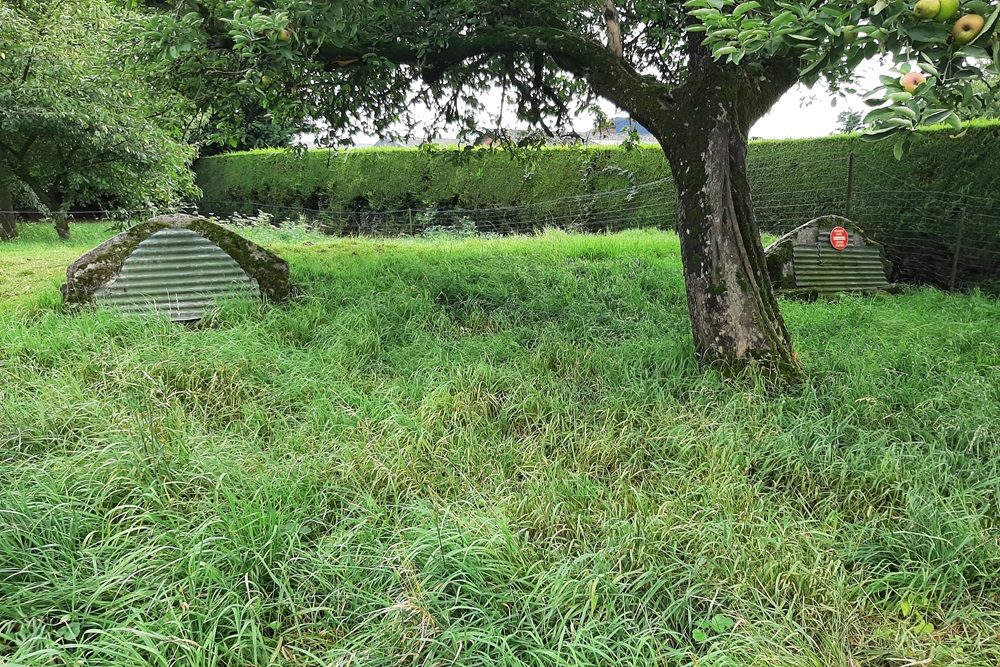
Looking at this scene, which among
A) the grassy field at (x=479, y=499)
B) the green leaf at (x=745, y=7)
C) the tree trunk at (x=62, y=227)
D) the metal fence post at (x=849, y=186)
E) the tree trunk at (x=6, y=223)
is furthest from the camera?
the tree trunk at (x=62, y=227)

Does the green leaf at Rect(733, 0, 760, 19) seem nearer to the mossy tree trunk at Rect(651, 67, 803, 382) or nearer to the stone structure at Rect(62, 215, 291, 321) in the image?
the mossy tree trunk at Rect(651, 67, 803, 382)

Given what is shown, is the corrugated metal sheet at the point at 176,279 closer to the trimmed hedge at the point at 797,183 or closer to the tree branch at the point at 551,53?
the tree branch at the point at 551,53

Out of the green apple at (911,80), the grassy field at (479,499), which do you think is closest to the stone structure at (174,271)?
the grassy field at (479,499)

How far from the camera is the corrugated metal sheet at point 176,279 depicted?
188 inches

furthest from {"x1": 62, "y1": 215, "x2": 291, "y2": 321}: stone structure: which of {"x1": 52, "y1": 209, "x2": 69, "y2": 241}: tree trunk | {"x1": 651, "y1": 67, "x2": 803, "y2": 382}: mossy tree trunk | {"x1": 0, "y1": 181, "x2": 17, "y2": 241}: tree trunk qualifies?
{"x1": 52, "y1": 209, "x2": 69, "y2": 241}: tree trunk

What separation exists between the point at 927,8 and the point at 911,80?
178 millimetres

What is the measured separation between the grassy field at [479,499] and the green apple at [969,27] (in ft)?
5.99

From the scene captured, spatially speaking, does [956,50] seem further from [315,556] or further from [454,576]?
[315,556]

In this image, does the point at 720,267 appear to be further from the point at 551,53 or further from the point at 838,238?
the point at 838,238

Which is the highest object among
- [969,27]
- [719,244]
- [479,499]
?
[969,27]

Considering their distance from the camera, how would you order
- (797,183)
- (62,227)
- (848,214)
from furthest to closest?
(62,227), (797,183), (848,214)

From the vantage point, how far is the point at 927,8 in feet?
4.92

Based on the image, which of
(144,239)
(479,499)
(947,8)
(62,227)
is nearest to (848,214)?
(947,8)

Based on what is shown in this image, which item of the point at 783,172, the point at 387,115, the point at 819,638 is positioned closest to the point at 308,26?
the point at 387,115
